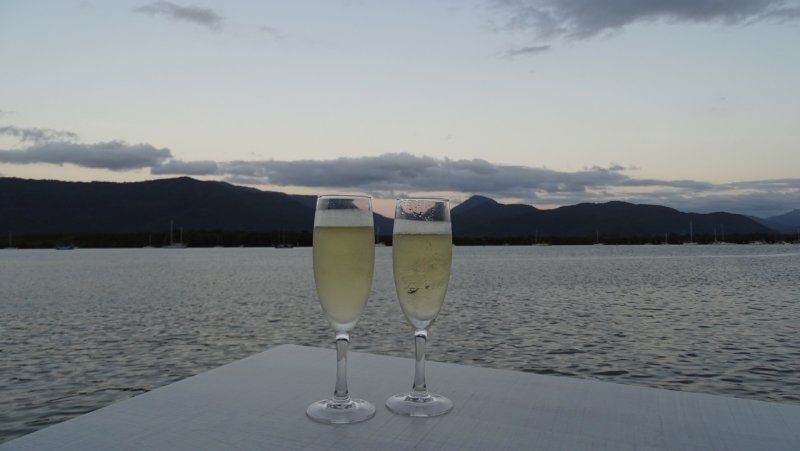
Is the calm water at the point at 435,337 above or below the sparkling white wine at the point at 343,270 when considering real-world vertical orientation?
below

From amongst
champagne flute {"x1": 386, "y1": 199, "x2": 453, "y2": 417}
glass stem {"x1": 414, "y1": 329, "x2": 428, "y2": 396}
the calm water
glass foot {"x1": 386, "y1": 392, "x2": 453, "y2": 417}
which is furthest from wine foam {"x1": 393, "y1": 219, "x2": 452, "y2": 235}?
the calm water

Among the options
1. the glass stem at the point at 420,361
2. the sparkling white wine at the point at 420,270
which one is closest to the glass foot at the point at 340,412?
the glass stem at the point at 420,361

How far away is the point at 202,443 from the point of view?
1483 millimetres

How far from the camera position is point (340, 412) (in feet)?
5.38

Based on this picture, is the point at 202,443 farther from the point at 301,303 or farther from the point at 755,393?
the point at 301,303

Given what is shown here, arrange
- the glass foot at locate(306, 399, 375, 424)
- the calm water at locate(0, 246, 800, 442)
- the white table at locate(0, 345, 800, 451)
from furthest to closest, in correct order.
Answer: the calm water at locate(0, 246, 800, 442)
the glass foot at locate(306, 399, 375, 424)
the white table at locate(0, 345, 800, 451)

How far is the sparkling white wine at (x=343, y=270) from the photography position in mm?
1643

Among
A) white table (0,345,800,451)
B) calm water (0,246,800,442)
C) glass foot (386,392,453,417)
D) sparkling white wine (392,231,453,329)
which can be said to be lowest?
calm water (0,246,800,442)

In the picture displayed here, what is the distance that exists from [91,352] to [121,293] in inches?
876

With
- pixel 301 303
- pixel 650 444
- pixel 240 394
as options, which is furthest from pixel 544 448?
pixel 301 303

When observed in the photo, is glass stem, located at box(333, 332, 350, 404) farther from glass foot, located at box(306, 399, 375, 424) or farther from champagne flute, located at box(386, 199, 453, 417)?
champagne flute, located at box(386, 199, 453, 417)

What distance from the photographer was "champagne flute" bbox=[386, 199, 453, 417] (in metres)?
1.68

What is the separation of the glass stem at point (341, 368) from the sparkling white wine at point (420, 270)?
203 millimetres

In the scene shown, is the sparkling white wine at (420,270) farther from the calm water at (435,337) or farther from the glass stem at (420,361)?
the calm water at (435,337)
